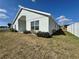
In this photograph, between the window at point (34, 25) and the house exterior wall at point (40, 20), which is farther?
the window at point (34, 25)

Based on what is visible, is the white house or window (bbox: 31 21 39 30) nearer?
the white house

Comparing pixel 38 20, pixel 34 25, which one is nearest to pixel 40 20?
pixel 38 20

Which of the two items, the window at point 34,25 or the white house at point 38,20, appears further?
the window at point 34,25

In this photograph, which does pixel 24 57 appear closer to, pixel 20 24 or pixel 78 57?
pixel 78 57

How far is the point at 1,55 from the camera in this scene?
19.7 ft

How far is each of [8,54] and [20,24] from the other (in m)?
14.8

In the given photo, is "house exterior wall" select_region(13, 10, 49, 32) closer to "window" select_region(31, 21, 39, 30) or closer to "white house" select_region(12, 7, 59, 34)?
"white house" select_region(12, 7, 59, 34)

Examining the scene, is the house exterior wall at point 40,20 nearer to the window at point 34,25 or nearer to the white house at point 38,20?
the white house at point 38,20

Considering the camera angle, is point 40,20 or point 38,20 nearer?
point 40,20

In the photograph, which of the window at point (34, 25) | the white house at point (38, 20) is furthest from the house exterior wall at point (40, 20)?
the window at point (34, 25)

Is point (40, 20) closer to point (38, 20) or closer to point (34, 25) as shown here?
point (38, 20)

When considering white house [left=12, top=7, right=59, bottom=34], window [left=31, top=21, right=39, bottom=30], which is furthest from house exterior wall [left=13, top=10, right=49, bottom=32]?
window [left=31, top=21, right=39, bottom=30]

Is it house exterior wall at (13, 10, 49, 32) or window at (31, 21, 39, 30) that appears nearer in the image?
house exterior wall at (13, 10, 49, 32)

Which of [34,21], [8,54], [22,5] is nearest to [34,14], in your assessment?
[34,21]
